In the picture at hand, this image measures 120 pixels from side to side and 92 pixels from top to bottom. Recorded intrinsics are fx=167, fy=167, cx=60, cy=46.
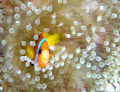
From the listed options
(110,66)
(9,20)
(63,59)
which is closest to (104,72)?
(110,66)

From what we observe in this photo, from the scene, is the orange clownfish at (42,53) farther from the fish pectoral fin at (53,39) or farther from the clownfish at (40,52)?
the fish pectoral fin at (53,39)

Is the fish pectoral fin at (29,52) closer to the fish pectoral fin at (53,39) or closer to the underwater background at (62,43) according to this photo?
the underwater background at (62,43)

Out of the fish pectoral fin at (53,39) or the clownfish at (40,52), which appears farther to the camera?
the fish pectoral fin at (53,39)

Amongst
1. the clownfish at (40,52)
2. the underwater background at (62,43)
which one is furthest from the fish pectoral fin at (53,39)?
the clownfish at (40,52)

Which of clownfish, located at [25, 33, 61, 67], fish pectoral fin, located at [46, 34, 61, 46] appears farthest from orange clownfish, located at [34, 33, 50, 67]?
fish pectoral fin, located at [46, 34, 61, 46]

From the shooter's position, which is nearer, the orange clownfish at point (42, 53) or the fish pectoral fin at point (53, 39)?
the orange clownfish at point (42, 53)

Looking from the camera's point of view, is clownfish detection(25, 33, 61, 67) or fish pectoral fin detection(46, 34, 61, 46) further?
fish pectoral fin detection(46, 34, 61, 46)

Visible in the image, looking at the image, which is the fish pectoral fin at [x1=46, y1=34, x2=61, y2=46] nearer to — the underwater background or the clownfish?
the underwater background

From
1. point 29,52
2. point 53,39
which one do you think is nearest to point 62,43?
point 53,39

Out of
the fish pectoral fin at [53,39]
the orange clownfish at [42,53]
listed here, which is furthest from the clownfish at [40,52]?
the fish pectoral fin at [53,39]

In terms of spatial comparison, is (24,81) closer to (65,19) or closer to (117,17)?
(65,19)
